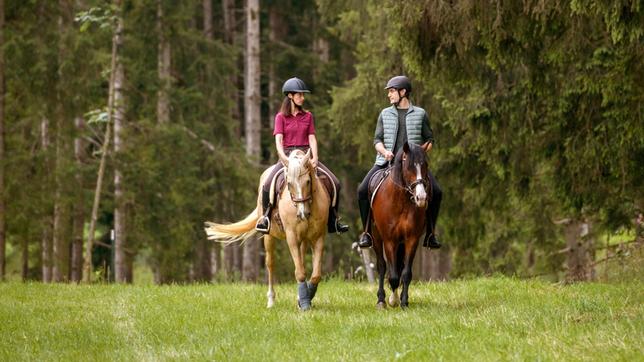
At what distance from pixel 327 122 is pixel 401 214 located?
80.2ft

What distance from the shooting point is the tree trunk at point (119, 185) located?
27.8 metres

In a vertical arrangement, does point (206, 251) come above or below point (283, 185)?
below

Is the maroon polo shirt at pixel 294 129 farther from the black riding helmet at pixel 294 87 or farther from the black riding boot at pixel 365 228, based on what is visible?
the black riding boot at pixel 365 228

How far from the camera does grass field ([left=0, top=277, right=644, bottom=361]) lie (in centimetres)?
971

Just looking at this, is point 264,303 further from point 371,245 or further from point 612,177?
point 612,177

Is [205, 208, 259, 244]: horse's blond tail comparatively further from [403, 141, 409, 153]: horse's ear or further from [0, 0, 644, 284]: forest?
[0, 0, 644, 284]: forest

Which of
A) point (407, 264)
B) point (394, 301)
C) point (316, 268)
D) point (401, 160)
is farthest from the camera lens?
point (394, 301)

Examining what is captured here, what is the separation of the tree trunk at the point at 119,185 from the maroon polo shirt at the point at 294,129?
13.7 metres

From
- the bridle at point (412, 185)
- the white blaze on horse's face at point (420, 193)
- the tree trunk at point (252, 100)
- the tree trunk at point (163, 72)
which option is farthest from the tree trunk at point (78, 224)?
the white blaze on horse's face at point (420, 193)

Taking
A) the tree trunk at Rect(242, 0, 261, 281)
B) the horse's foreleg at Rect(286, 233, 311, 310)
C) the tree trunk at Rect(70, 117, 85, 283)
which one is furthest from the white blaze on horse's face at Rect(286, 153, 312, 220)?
the tree trunk at Rect(70, 117, 85, 283)

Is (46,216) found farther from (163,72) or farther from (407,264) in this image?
(407,264)

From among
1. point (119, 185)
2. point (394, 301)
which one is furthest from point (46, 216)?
point (394, 301)

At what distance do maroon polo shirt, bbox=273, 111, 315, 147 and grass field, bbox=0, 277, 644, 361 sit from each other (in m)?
2.16

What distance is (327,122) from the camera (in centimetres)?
3797
